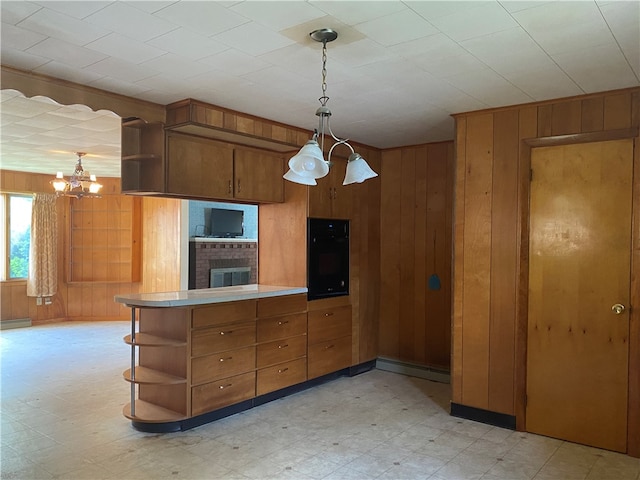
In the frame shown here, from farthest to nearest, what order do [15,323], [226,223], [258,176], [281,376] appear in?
1. [15,323]
2. [226,223]
3. [258,176]
4. [281,376]

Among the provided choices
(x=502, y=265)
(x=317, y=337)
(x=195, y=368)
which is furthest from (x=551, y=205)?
(x=195, y=368)

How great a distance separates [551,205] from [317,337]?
2.40 meters

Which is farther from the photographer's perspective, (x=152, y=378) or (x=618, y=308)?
(x=152, y=378)

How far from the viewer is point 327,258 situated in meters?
4.82

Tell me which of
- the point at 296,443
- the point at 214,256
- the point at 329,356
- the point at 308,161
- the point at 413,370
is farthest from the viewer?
the point at 214,256

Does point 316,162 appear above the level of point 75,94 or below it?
below

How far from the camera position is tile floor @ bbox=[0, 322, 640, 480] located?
116 inches

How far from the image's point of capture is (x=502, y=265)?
148 inches

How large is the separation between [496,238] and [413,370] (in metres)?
2.03

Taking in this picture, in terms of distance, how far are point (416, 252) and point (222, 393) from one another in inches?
101

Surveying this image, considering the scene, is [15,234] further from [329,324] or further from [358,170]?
[358,170]

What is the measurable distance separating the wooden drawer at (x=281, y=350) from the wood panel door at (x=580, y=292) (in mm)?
1973

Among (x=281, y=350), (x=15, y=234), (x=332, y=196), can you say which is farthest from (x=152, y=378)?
(x=15, y=234)

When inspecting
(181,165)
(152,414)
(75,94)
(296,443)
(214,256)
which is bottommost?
(296,443)
